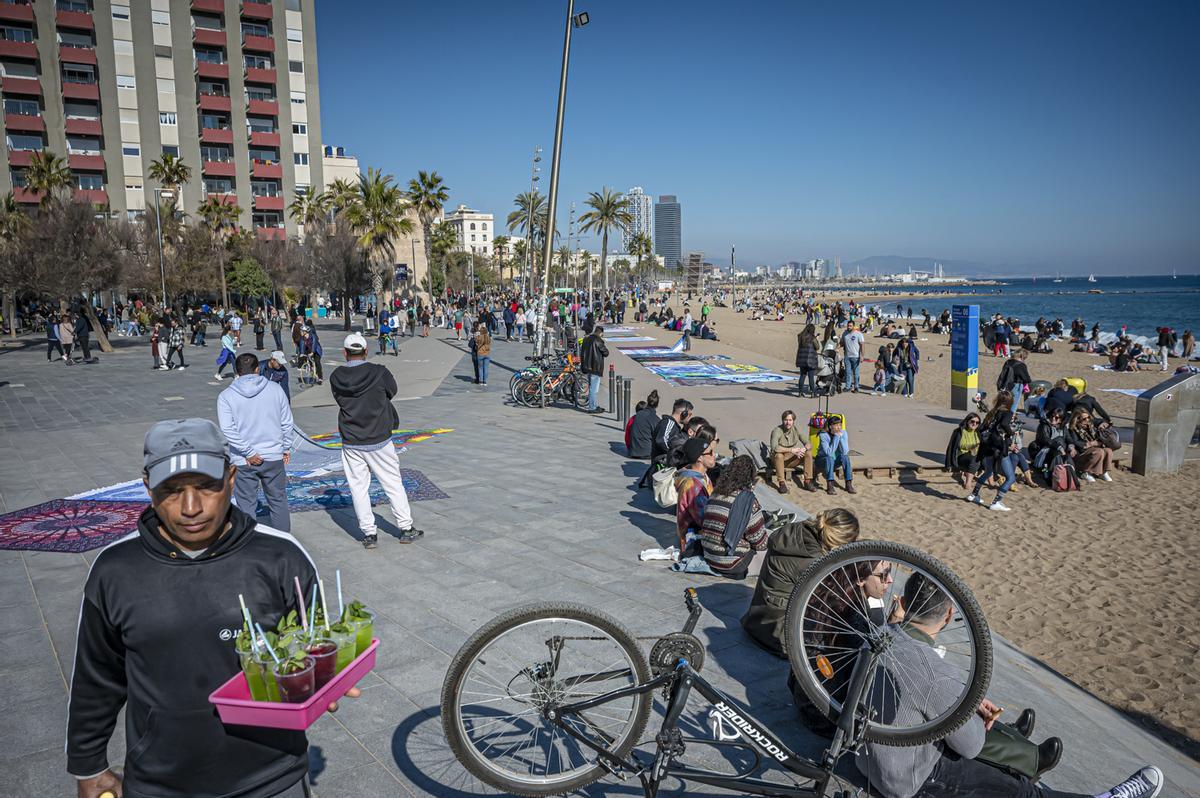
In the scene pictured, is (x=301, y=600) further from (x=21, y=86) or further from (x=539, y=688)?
(x=21, y=86)

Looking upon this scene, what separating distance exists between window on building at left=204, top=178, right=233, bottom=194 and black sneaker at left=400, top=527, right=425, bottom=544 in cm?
6928

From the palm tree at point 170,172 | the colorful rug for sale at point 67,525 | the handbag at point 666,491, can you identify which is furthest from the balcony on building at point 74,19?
the handbag at point 666,491

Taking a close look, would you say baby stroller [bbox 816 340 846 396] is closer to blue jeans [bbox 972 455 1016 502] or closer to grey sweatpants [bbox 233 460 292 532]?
blue jeans [bbox 972 455 1016 502]

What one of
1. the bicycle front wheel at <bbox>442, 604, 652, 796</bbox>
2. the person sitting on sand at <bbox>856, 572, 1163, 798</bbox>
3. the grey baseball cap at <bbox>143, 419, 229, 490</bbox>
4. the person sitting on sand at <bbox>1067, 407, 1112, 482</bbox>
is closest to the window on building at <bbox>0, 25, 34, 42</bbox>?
the person sitting on sand at <bbox>1067, 407, 1112, 482</bbox>

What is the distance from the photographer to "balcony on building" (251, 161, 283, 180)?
6669 cm

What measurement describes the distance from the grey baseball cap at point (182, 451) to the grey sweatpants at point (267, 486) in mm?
4338

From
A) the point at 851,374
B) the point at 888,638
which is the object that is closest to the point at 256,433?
the point at 888,638

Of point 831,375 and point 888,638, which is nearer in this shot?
point 888,638

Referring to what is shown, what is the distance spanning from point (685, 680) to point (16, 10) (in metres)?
77.3

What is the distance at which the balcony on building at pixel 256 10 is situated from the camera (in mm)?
65188

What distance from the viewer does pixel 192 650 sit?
211cm

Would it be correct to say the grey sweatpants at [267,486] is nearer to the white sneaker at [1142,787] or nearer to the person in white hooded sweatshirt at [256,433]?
the person in white hooded sweatshirt at [256,433]

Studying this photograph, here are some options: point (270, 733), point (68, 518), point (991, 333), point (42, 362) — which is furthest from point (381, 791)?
point (991, 333)

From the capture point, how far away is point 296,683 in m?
1.99
